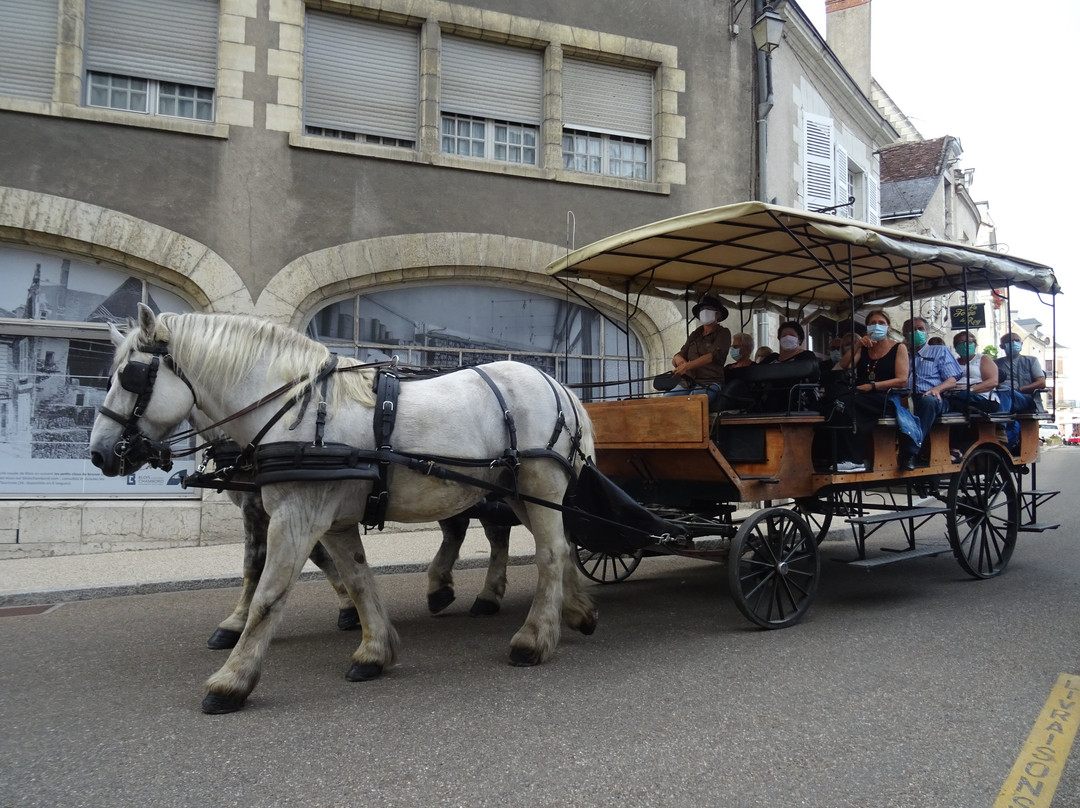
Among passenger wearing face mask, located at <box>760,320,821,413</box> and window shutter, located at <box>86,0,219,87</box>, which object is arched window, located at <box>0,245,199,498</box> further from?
passenger wearing face mask, located at <box>760,320,821,413</box>

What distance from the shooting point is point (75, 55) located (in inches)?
332

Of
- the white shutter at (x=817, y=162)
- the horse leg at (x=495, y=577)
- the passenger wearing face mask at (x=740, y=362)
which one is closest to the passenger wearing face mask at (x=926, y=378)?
the passenger wearing face mask at (x=740, y=362)

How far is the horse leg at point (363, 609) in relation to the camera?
157 inches

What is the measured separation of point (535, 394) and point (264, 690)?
208 centimetres

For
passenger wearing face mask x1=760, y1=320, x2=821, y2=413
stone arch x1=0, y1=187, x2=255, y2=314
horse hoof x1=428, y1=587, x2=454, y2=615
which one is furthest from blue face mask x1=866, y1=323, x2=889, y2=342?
stone arch x1=0, y1=187, x2=255, y2=314

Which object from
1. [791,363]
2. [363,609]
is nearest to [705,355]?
[791,363]

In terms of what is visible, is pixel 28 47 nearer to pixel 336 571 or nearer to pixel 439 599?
pixel 336 571

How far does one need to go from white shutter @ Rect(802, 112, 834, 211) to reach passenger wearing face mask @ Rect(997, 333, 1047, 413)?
19.6ft

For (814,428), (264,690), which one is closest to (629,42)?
(814,428)

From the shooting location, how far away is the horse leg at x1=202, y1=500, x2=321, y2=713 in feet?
11.4

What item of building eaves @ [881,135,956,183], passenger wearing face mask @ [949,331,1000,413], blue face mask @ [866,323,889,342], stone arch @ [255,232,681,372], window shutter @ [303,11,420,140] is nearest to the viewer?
blue face mask @ [866,323,889,342]

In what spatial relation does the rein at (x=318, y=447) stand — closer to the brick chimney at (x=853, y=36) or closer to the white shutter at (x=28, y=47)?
the white shutter at (x=28, y=47)

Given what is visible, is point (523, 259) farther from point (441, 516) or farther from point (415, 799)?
point (415, 799)

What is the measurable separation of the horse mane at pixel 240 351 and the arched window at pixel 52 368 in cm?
511
